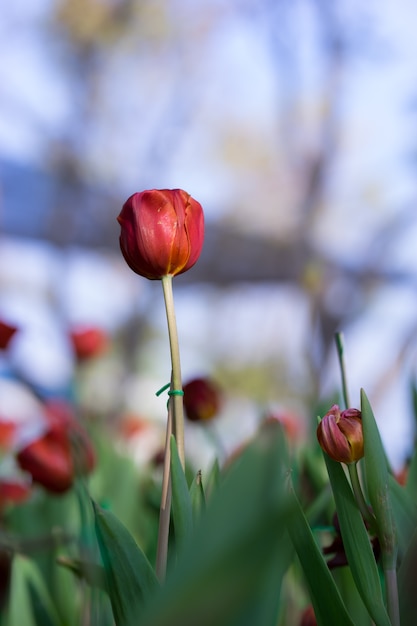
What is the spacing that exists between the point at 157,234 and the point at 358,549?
5.9 inches

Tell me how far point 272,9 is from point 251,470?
3813mm

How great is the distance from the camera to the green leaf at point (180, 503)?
29 centimetres

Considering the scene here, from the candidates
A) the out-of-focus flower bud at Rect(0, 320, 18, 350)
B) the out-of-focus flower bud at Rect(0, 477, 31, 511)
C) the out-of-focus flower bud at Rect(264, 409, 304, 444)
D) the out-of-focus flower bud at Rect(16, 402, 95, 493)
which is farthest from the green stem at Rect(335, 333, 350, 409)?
the out-of-focus flower bud at Rect(0, 477, 31, 511)

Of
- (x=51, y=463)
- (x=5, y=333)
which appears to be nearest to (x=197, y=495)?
(x=51, y=463)

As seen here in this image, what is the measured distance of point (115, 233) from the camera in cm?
310

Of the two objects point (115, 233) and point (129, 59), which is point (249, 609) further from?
point (129, 59)

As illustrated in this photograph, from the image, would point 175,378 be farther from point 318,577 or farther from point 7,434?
point 7,434

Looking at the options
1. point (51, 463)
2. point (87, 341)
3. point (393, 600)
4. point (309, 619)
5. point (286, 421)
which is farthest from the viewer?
point (87, 341)

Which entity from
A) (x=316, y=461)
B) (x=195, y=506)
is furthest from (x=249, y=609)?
(x=316, y=461)

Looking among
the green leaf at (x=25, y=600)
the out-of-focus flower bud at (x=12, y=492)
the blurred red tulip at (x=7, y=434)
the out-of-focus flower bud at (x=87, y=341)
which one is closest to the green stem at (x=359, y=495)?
the green leaf at (x=25, y=600)

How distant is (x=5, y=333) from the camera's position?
0.75m

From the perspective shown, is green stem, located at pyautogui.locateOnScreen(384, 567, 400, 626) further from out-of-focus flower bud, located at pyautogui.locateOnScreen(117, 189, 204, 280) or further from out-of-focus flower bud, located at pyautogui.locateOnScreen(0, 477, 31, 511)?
out-of-focus flower bud, located at pyautogui.locateOnScreen(0, 477, 31, 511)

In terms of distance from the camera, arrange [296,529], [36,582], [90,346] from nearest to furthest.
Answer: [296,529] → [36,582] → [90,346]

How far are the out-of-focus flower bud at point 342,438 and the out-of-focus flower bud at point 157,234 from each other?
94 mm
